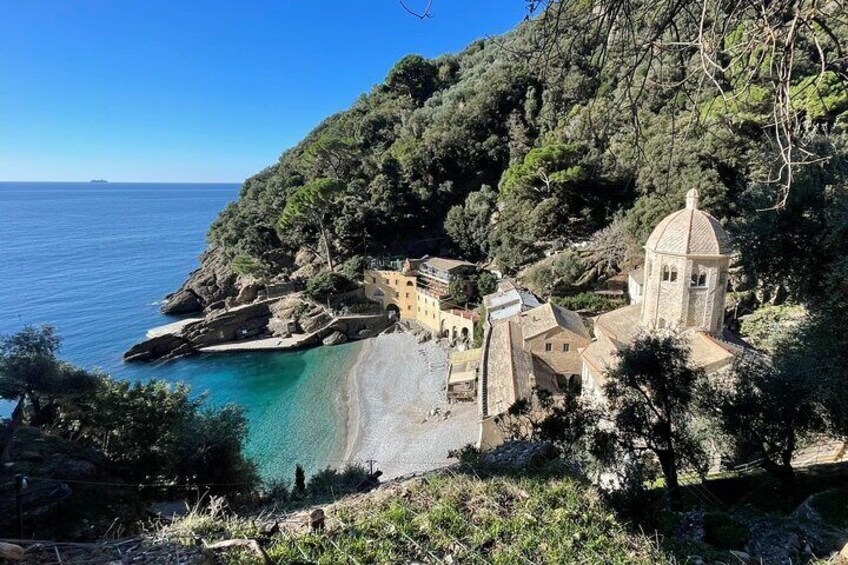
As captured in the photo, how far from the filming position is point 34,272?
5559cm

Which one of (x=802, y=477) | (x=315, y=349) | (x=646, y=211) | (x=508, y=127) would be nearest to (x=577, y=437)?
(x=802, y=477)

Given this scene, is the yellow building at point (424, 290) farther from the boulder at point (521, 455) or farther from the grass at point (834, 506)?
the grass at point (834, 506)

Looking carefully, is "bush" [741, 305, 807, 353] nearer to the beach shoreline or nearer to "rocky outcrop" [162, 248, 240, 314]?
the beach shoreline

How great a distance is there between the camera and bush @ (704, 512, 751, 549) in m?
6.99

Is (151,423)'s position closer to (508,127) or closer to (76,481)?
(76,481)

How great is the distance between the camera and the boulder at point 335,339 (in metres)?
36.7

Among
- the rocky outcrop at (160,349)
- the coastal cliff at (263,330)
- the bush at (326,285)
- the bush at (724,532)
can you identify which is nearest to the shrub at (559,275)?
the coastal cliff at (263,330)

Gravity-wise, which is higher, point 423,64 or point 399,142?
point 423,64

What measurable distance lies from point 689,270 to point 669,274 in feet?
2.20

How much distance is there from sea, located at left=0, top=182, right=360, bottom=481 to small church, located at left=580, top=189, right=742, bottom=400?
632 inches

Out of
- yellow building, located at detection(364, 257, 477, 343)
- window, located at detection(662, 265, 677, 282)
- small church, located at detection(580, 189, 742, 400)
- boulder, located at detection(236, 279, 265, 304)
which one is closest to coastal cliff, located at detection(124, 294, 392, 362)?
boulder, located at detection(236, 279, 265, 304)

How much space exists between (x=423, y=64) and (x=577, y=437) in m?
71.6

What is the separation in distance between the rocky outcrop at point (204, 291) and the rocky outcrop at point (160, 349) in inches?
360

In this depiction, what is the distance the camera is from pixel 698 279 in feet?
50.4
